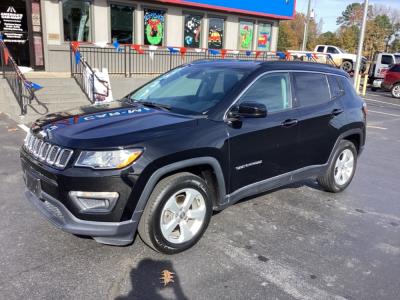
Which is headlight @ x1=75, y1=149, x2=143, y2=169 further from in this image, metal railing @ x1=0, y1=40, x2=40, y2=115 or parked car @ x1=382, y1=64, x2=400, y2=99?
parked car @ x1=382, y1=64, x2=400, y2=99

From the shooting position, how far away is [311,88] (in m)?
4.64

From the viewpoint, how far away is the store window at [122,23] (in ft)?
45.0

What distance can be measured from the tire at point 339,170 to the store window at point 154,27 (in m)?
11.0

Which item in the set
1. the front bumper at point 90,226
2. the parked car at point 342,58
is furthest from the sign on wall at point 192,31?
the parked car at point 342,58

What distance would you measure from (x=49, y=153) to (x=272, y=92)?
2.37 m

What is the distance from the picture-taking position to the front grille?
3064 millimetres

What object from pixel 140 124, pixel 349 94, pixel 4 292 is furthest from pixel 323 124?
pixel 4 292

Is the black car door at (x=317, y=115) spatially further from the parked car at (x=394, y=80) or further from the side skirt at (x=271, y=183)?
the parked car at (x=394, y=80)

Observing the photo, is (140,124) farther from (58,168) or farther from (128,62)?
(128,62)

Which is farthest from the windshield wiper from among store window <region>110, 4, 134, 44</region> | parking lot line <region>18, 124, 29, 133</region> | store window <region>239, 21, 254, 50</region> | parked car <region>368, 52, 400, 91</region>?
parked car <region>368, 52, 400, 91</region>

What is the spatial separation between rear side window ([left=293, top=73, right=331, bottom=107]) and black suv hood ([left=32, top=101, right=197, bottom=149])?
1561mm

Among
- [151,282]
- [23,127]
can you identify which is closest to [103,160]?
[151,282]

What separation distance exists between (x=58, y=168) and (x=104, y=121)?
63 cm

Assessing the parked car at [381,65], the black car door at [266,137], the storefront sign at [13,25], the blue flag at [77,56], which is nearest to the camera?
the black car door at [266,137]
